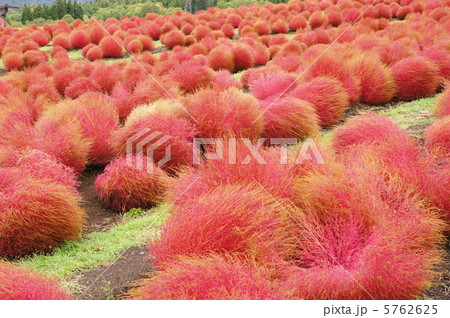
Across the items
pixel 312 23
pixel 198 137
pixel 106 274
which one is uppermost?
pixel 312 23

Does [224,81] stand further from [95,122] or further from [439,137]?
[439,137]

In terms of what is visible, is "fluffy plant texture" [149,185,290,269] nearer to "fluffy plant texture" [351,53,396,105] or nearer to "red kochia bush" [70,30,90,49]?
"fluffy plant texture" [351,53,396,105]

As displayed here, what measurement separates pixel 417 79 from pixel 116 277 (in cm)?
602

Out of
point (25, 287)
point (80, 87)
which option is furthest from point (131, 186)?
point (80, 87)

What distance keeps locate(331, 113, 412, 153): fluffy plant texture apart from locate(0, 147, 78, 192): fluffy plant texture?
2938mm

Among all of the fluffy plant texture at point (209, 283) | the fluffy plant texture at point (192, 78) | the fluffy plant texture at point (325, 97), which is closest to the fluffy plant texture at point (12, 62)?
the fluffy plant texture at point (192, 78)

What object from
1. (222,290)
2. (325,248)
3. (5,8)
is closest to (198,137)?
(325,248)

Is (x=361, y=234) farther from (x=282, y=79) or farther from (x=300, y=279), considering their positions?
(x=282, y=79)

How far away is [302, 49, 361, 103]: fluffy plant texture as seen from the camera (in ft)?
23.4

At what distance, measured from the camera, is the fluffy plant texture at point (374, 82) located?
7.23m

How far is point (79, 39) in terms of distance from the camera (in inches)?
549

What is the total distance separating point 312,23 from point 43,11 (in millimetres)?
9770

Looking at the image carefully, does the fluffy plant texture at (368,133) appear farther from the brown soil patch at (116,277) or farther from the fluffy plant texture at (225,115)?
the brown soil patch at (116,277)

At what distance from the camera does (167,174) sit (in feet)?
16.8
